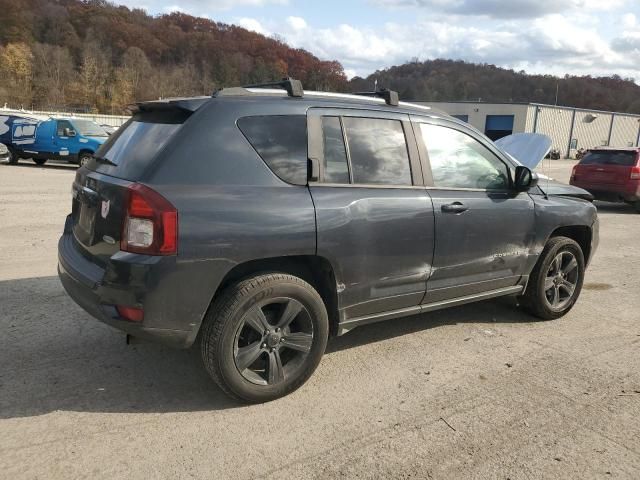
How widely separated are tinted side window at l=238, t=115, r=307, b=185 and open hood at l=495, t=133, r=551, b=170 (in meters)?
4.00

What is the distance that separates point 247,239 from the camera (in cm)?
310

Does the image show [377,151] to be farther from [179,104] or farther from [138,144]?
[138,144]

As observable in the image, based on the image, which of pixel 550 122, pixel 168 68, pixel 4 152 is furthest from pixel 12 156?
pixel 168 68

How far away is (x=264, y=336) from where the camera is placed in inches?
130

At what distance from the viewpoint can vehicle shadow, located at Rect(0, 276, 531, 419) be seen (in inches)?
129

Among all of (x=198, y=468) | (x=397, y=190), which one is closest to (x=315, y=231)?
(x=397, y=190)

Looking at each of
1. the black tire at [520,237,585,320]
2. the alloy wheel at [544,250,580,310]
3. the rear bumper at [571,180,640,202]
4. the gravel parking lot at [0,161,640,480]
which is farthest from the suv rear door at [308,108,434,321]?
the rear bumper at [571,180,640,202]

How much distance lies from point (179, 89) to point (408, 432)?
87.6 m

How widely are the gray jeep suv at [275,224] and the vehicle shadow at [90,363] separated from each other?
48 centimetres

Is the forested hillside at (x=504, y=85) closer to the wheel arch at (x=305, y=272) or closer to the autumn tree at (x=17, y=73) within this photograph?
the autumn tree at (x=17, y=73)

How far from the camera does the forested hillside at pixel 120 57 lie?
76750mm

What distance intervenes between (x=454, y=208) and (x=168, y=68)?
337ft

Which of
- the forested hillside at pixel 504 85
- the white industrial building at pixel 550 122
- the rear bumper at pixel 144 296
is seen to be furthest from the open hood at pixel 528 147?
the forested hillside at pixel 504 85

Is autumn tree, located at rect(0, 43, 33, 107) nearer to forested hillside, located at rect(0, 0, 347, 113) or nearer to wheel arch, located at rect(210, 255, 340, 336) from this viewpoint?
forested hillside, located at rect(0, 0, 347, 113)
